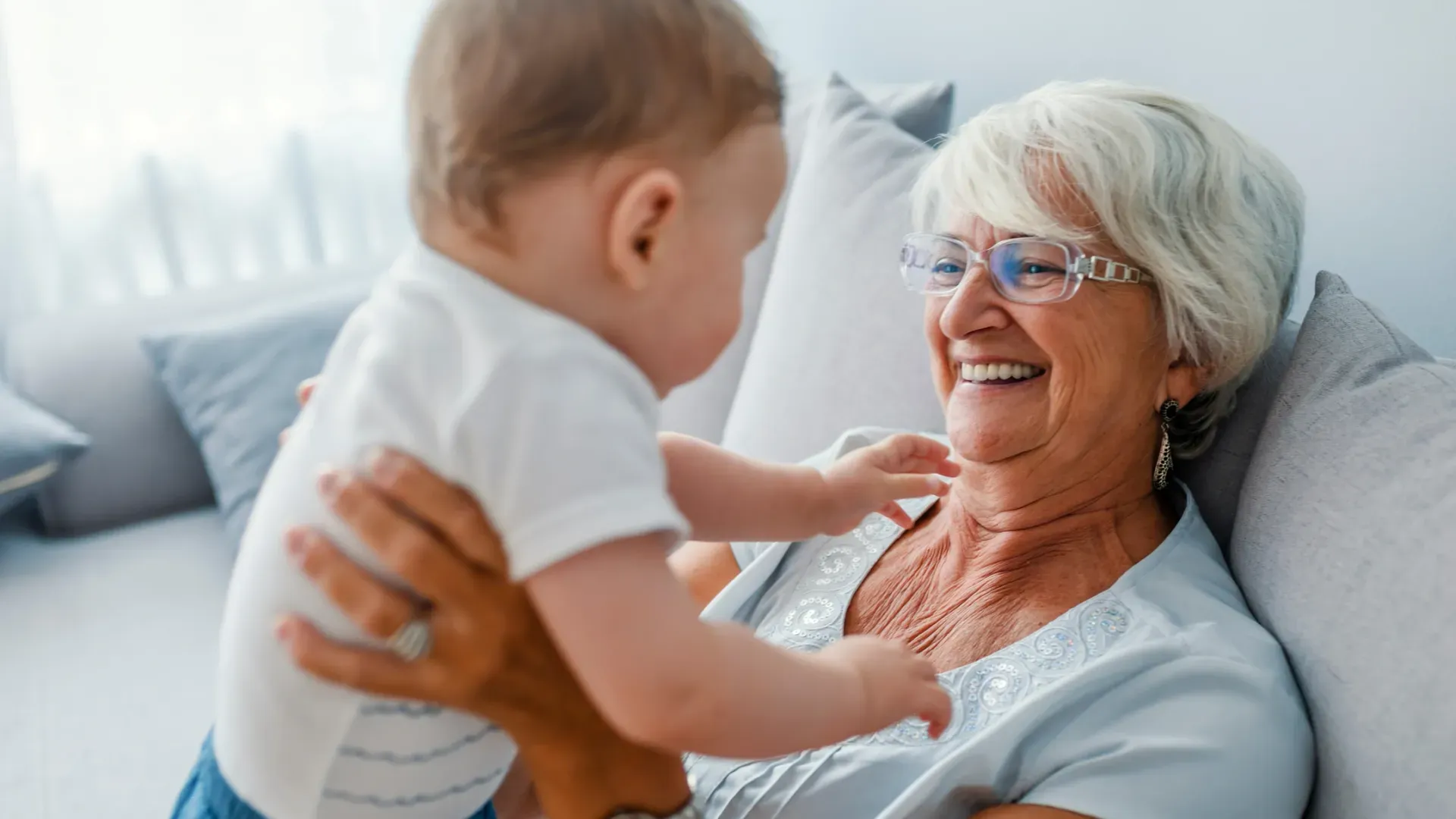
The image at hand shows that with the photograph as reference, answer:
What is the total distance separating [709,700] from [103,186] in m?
2.62

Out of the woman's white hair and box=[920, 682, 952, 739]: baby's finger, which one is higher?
the woman's white hair

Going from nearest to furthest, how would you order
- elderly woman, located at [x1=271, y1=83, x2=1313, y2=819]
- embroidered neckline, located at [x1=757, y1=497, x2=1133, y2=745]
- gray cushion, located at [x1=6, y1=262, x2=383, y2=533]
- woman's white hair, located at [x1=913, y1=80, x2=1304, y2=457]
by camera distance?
elderly woman, located at [x1=271, y1=83, x2=1313, y2=819]
embroidered neckline, located at [x1=757, y1=497, x2=1133, y2=745]
woman's white hair, located at [x1=913, y1=80, x2=1304, y2=457]
gray cushion, located at [x1=6, y1=262, x2=383, y2=533]

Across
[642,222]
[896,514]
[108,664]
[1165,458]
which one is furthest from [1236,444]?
[108,664]

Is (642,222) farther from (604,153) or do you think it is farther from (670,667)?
(670,667)

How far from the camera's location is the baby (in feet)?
2.20

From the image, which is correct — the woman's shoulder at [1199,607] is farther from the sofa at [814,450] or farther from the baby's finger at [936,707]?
the baby's finger at [936,707]

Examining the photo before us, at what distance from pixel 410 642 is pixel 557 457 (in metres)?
0.21

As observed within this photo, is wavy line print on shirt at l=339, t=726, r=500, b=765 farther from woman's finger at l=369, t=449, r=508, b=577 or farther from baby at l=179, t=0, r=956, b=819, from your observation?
woman's finger at l=369, t=449, r=508, b=577

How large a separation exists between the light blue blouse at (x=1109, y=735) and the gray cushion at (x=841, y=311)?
468 millimetres

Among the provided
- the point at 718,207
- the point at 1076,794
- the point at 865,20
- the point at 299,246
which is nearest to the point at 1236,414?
the point at 1076,794

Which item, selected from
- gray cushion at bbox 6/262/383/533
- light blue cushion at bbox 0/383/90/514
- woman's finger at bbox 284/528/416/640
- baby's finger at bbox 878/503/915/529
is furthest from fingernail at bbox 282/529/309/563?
gray cushion at bbox 6/262/383/533

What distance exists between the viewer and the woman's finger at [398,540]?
0.73 m

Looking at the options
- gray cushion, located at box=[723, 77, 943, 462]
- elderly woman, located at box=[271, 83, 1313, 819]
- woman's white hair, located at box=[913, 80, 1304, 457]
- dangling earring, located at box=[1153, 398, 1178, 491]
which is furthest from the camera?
gray cushion, located at box=[723, 77, 943, 462]

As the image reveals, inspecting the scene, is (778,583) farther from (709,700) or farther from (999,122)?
(709,700)
